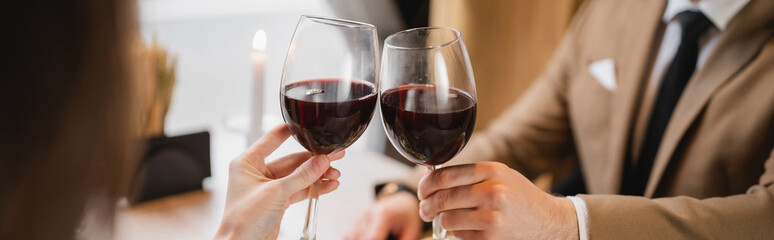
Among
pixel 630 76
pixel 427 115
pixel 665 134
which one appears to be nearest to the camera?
pixel 427 115

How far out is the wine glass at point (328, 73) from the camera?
752mm

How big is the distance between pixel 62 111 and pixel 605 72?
134cm

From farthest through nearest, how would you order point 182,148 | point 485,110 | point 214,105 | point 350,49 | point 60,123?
point 485,110 < point 214,105 < point 182,148 < point 350,49 < point 60,123

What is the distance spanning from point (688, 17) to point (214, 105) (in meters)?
2.19

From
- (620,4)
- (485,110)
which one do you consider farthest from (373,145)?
(620,4)

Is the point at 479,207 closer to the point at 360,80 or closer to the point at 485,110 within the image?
the point at 360,80

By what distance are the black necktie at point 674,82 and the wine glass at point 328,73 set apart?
88 centimetres

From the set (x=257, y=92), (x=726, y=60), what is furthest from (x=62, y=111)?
(x=726, y=60)

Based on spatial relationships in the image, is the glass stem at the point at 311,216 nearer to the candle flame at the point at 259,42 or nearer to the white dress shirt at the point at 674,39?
the candle flame at the point at 259,42

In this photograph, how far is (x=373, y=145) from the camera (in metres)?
3.19

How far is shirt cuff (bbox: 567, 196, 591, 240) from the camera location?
87 cm

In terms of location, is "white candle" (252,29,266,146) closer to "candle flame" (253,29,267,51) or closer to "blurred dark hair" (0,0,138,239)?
"candle flame" (253,29,267,51)

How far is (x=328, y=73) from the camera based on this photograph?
76 cm

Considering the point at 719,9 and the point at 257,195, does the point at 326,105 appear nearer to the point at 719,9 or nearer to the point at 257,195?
the point at 257,195
